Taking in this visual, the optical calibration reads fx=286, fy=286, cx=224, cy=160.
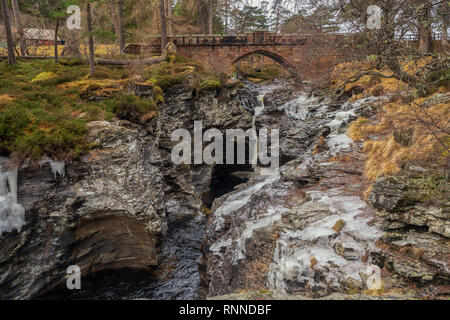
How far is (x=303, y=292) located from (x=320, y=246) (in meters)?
1.46

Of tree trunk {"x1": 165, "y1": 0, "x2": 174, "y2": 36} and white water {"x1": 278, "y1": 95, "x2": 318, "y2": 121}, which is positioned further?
tree trunk {"x1": 165, "y1": 0, "x2": 174, "y2": 36}

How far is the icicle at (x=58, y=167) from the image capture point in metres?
11.6

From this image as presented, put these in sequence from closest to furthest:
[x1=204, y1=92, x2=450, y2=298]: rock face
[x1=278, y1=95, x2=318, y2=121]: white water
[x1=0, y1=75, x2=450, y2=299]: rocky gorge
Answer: [x1=204, y1=92, x2=450, y2=298]: rock face
[x1=0, y1=75, x2=450, y2=299]: rocky gorge
[x1=278, y1=95, x2=318, y2=121]: white water

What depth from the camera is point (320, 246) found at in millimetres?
8461

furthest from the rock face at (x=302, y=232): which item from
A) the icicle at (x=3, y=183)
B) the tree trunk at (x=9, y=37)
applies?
the tree trunk at (x=9, y=37)

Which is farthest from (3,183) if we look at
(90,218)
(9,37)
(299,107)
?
(299,107)

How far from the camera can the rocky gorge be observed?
7250mm

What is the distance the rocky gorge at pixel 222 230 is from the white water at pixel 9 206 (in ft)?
0.51

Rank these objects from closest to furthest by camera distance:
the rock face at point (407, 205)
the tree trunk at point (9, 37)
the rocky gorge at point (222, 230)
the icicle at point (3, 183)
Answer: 1. the rock face at point (407, 205)
2. the rocky gorge at point (222, 230)
3. the icicle at point (3, 183)
4. the tree trunk at point (9, 37)

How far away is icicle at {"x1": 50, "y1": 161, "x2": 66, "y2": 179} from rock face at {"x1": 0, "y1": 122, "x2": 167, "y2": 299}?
0.60 feet

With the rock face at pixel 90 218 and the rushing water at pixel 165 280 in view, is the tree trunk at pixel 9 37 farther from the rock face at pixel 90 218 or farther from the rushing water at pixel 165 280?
the rushing water at pixel 165 280

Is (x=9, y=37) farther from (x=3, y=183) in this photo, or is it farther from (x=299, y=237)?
(x=299, y=237)

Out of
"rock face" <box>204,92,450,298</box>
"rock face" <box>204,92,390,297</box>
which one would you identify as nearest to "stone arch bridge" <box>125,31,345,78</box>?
"rock face" <box>204,92,390,297</box>

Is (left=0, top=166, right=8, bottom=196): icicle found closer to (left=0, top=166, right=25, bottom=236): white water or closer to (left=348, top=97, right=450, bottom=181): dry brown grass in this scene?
(left=0, top=166, right=25, bottom=236): white water
